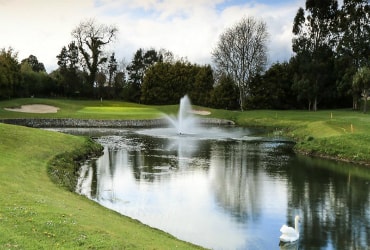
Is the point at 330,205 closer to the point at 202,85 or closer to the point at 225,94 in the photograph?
the point at 225,94

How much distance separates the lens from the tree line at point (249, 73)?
70.1m

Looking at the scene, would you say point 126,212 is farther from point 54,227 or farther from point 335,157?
point 335,157

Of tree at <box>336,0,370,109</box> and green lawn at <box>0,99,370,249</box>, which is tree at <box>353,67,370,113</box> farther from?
green lawn at <box>0,99,370,249</box>

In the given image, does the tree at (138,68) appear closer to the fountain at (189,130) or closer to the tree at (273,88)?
the fountain at (189,130)

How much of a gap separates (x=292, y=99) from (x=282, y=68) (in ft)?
21.8

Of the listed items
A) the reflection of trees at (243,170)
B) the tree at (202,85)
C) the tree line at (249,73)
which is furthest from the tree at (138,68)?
the reflection of trees at (243,170)

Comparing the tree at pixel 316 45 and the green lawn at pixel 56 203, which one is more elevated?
the tree at pixel 316 45

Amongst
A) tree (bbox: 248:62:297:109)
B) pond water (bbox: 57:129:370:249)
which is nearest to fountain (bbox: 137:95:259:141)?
pond water (bbox: 57:129:370:249)

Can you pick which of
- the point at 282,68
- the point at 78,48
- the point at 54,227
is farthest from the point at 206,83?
the point at 54,227

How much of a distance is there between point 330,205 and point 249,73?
207 ft

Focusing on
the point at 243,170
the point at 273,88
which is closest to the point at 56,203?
the point at 243,170

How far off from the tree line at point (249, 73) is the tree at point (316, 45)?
17 centimetres

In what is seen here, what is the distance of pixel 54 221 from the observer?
487 inches

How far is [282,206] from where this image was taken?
19.7 meters
